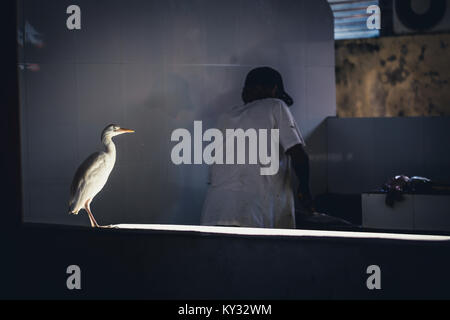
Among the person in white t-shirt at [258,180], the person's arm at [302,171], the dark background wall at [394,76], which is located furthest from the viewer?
Result: the dark background wall at [394,76]

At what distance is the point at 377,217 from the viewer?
3047 mm

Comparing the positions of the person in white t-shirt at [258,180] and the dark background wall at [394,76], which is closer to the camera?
the person in white t-shirt at [258,180]

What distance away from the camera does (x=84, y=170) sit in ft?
7.54

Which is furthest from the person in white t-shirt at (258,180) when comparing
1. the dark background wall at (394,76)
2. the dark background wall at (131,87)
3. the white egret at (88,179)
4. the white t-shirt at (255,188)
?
the dark background wall at (394,76)

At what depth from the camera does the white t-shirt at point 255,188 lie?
2225 millimetres

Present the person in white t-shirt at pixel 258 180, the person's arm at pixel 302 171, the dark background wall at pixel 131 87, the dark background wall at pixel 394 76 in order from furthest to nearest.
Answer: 1. the dark background wall at pixel 394 76
2. the dark background wall at pixel 131 87
3. the person in white t-shirt at pixel 258 180
4. the person's arm at pixel 302 171

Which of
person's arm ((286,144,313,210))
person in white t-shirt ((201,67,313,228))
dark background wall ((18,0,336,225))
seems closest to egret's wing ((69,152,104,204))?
person in white t-shirt ((201,67,313,228))

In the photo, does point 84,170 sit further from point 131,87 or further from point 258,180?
point 131,87

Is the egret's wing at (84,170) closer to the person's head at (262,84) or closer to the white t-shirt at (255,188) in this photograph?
the white t-shirt at (255,188)

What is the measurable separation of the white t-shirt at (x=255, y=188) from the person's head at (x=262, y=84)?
0.06 m

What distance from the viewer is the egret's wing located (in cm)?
227

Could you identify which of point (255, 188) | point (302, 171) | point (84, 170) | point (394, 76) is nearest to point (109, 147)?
point (84, 170)

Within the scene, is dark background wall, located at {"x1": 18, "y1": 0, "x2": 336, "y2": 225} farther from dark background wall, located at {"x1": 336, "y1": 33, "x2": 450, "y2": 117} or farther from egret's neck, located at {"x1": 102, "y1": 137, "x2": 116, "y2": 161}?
egret's neck, located at {"x1": 102, "y1": 137, "x2": 116, "y2": 161}
